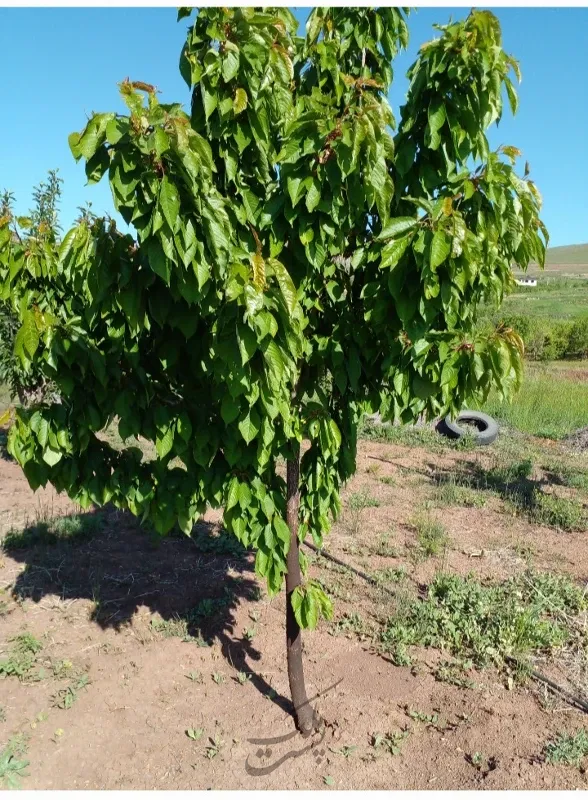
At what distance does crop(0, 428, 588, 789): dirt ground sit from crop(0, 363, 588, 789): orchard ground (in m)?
0.01

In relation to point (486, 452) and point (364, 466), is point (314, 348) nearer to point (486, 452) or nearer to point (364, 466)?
point (364, 466)

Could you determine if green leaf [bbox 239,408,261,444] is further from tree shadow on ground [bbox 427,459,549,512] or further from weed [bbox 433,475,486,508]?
tree shadow on ground [bbox 427,459,549,512]

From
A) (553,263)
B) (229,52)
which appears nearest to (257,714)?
(229,52)

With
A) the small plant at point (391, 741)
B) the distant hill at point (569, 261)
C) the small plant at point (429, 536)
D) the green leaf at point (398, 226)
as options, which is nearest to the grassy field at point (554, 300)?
the distant hill at point (569, 261)

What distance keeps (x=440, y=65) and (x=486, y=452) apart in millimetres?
6793

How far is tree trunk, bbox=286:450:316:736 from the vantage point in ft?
8.88

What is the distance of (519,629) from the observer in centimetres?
358

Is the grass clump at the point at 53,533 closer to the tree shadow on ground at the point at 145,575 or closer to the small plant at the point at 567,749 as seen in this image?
the tree shadow on ground at the point at 145,575

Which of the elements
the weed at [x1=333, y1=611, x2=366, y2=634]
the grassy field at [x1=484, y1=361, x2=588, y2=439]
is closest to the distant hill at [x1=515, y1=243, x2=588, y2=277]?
the grassy field at [x1=484, y1=361, x2=588, y2=439]

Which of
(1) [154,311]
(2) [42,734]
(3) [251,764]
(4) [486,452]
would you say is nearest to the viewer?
(1) [154,311]

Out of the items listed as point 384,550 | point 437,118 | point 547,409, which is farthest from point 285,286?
point 547,409

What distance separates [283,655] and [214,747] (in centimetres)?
84

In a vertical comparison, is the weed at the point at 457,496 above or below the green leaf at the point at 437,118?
below

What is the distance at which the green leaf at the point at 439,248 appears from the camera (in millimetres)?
1644
